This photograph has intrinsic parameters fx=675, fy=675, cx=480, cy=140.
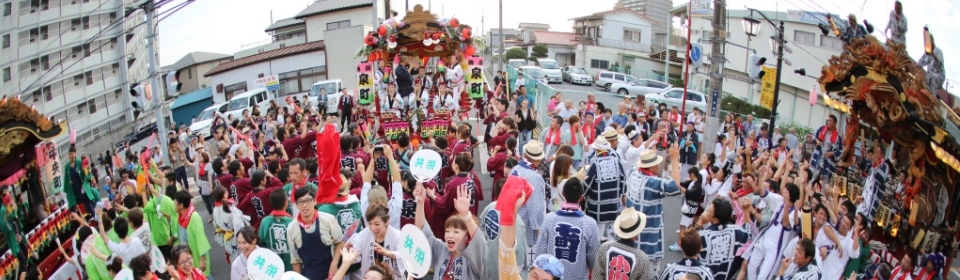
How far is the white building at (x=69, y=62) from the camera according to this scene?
2225 cm

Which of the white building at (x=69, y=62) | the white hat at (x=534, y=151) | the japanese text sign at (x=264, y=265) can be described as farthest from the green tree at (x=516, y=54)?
the japanese text sign at (x=264, y=265)

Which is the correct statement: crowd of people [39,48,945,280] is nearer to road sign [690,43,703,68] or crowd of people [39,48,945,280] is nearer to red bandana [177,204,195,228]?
red bandana [177,204,195,228]

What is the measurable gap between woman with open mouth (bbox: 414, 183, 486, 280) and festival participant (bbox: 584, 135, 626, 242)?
2577mm

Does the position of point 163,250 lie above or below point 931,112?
below

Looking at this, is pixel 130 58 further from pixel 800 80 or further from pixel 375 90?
pixel 800 80

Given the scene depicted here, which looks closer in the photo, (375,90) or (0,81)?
(375,90)

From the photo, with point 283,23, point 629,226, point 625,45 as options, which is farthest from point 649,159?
point 625,45

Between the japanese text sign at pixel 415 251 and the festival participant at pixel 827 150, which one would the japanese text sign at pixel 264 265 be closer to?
the japanese text sign at pixel 415 251

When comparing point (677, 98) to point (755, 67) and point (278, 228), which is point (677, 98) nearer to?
point (755, 67)

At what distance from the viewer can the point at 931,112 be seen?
247 inches

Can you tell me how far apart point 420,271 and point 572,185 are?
1.65 metres

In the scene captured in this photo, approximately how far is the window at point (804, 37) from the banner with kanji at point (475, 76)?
33.6 feet

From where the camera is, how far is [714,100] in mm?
12219

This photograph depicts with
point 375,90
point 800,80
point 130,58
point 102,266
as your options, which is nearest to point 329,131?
point 102,266
